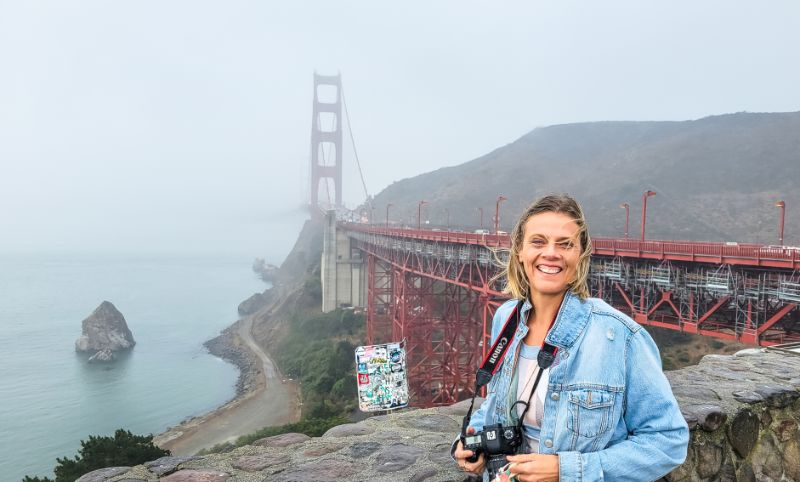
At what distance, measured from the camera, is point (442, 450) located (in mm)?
2283

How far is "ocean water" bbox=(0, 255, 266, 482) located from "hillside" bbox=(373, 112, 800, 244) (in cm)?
3388

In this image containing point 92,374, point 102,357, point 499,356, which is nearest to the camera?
point 499,356

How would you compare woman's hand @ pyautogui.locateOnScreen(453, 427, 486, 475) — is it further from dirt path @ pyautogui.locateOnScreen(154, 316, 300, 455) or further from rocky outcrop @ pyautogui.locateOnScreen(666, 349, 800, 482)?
dirt path @ pyautogui.locateOnScreen(154, 316, 300, 455)

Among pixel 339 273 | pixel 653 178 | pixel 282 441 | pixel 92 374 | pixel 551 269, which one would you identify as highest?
pixel 653 178

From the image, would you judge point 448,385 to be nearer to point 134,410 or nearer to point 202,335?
point 134,410

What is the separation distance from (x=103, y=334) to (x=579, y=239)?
4395 centimetres

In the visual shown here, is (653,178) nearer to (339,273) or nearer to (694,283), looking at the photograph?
(339,273)

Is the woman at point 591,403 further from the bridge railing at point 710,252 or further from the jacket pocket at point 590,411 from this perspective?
the bridge railing at point 710,252

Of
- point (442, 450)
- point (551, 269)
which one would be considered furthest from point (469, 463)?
point (442, 450)

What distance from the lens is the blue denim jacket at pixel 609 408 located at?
108cm

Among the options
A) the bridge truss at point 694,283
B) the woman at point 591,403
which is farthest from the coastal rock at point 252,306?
the woman at point 591,403

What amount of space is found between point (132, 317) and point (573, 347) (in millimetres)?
59379

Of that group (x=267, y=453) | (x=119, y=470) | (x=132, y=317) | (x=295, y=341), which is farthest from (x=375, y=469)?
(x=132, y=317)

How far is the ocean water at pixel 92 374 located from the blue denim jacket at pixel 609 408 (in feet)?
80.3
